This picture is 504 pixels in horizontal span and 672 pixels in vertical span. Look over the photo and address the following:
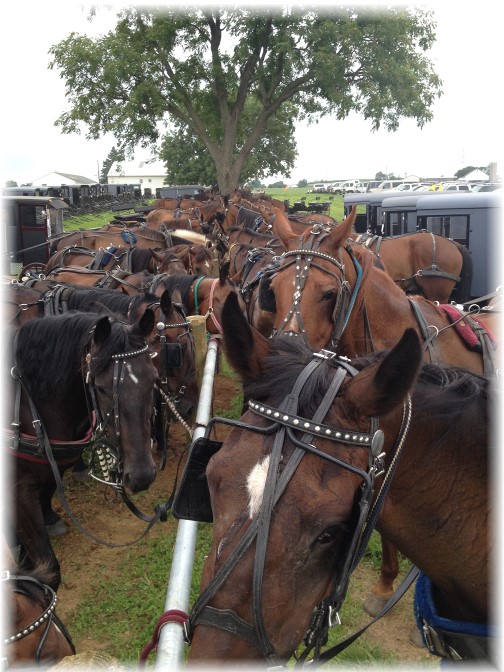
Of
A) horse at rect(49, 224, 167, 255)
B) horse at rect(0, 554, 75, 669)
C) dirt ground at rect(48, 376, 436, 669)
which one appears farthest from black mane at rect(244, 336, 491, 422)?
horse at rect(49, 224, 167, 255)

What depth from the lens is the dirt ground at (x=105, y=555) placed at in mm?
3732

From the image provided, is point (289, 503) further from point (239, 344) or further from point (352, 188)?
point (352, 188)

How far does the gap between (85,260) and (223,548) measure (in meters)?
8.88

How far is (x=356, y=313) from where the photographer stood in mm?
3900

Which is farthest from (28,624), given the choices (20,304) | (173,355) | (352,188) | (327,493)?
(352,188)

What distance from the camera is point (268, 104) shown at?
27438mm

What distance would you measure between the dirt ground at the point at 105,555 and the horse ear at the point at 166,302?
200cm

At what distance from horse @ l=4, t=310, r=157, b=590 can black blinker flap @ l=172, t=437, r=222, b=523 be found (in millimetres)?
1893

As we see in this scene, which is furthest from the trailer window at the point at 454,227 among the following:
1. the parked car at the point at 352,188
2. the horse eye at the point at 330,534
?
the parked car at the point at 352,188

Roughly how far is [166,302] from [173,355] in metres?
0.61

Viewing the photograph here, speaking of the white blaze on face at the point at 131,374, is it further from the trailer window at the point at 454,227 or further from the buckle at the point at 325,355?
the trailer window at the point at 454,227

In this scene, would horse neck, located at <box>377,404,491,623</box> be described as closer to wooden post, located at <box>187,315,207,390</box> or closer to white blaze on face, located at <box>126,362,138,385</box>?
white blaze on face, located at <box>126,362,138,385</box>

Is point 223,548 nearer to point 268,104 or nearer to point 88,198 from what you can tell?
point 268,104

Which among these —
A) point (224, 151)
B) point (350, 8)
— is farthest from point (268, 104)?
point (350, 8)
